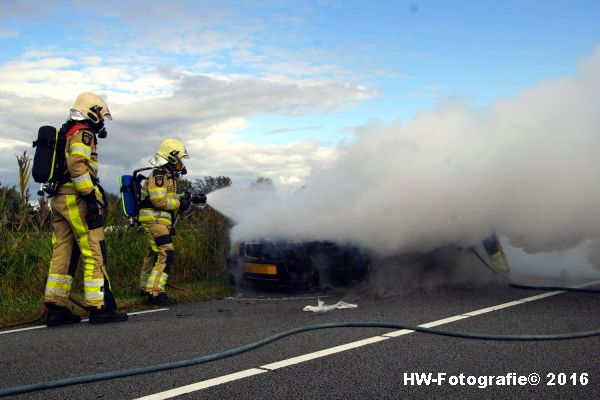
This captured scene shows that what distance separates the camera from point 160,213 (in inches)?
303

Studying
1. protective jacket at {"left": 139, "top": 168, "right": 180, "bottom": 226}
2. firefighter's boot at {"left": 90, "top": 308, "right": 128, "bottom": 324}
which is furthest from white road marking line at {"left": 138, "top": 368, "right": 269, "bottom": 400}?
protective jacket at {"left": 139, "top": 168, "right": 180, "bottom": 226}

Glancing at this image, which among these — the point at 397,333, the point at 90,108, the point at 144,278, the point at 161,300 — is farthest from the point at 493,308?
the point at 90,108

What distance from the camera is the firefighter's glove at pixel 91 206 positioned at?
6211mm

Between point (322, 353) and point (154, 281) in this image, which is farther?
point (154, 281)

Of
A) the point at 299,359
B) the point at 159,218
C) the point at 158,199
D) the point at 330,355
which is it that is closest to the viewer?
the point at 299,359

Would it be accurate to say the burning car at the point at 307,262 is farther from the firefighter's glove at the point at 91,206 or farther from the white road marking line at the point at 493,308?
the firefighter's glove at the point at 91,206

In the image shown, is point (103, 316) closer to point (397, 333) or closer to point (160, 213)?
point (160, 213)

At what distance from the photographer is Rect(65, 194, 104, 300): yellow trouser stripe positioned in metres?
6.25

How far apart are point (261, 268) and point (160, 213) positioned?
4.59ft

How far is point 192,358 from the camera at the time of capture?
14.7ft

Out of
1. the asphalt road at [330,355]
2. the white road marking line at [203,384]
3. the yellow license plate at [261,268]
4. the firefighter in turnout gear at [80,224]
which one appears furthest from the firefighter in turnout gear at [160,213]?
the white road marking line at [203,384]

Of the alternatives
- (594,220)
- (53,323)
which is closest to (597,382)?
(594,220)

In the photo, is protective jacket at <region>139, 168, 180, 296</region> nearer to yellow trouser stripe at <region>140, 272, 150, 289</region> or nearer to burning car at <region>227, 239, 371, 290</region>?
yellow trouser stripe at <region>140, 272, 150, 289</region>

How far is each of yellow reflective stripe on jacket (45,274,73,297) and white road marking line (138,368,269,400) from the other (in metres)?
2.91
